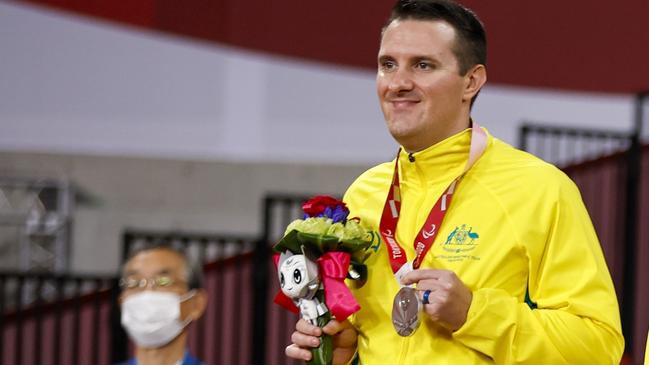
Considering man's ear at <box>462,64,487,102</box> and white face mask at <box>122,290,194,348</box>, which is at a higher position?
man's ear at <box>462,64,487,102</box>

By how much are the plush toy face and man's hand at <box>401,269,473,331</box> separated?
0.74 feet

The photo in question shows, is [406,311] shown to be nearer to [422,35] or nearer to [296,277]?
[296,277]

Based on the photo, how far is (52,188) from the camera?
745cm

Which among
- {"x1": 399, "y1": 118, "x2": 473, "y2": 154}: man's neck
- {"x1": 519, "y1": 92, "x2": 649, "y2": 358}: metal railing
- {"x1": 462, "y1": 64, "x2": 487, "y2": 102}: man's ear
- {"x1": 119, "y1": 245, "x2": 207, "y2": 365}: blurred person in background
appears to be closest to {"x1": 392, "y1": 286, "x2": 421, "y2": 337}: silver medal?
{"x1": 399, "y1": 118, "x2": 473, "y2": 154}: man's neck

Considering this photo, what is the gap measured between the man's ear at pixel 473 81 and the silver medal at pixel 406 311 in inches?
18.0

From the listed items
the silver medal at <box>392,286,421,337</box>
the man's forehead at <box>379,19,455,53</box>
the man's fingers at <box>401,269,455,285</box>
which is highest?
the man's forehead at <box>379,19,455,53</box>

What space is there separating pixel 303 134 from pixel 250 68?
0.52 metres

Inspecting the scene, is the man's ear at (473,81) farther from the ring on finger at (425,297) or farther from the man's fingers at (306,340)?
the man's fingers at (306,340)

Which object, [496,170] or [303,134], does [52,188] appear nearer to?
[303,134]

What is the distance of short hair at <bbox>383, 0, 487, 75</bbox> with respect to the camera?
245cm

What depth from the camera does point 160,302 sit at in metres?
3.78

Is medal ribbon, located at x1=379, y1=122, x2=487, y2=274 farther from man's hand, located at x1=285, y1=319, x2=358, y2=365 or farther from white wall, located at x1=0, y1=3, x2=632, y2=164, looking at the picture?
white wall, located at x1=0, y1=3, x2=632, y2=164

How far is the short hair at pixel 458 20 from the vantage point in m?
2.45

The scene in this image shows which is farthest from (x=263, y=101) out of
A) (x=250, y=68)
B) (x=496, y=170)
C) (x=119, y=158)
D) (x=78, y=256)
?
(x=496, y=170)
